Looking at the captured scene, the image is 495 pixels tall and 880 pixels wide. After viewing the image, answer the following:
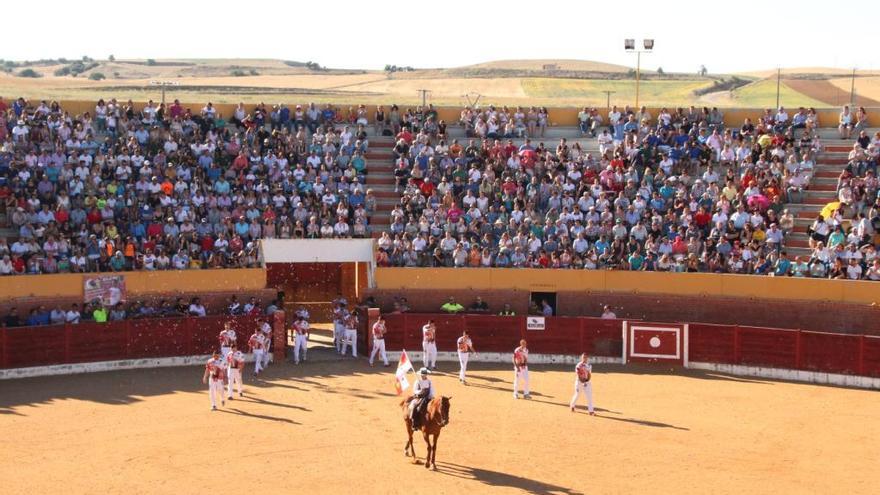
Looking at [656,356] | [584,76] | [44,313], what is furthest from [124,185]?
[584,76]

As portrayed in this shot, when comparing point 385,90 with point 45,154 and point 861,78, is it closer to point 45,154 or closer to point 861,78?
point 861,78

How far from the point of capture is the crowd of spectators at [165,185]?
34.5 meters

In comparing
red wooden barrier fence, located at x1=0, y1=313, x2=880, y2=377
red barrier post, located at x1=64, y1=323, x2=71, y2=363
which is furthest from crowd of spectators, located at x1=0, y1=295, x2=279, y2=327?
red wooden barrier fence, located at x1=0, y1=313, x2=880, y2=377

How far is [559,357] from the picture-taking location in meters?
34.4

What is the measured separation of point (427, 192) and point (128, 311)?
10536mm

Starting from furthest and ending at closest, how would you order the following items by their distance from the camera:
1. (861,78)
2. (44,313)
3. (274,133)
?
(861,78)
(274,133)
(44,313)

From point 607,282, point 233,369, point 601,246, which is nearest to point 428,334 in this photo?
point 233,369

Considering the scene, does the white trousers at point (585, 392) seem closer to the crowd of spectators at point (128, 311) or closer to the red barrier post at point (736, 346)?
the red barrier post at point (736, 346)

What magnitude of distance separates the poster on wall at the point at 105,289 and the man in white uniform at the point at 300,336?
205 inches

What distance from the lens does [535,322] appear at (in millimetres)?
34469

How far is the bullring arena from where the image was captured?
24.8 metres

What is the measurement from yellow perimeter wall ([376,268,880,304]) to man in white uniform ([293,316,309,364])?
3.60m

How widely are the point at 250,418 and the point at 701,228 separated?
1657cm


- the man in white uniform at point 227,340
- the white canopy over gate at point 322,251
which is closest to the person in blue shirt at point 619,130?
the white canopy over gate at point 322,251
